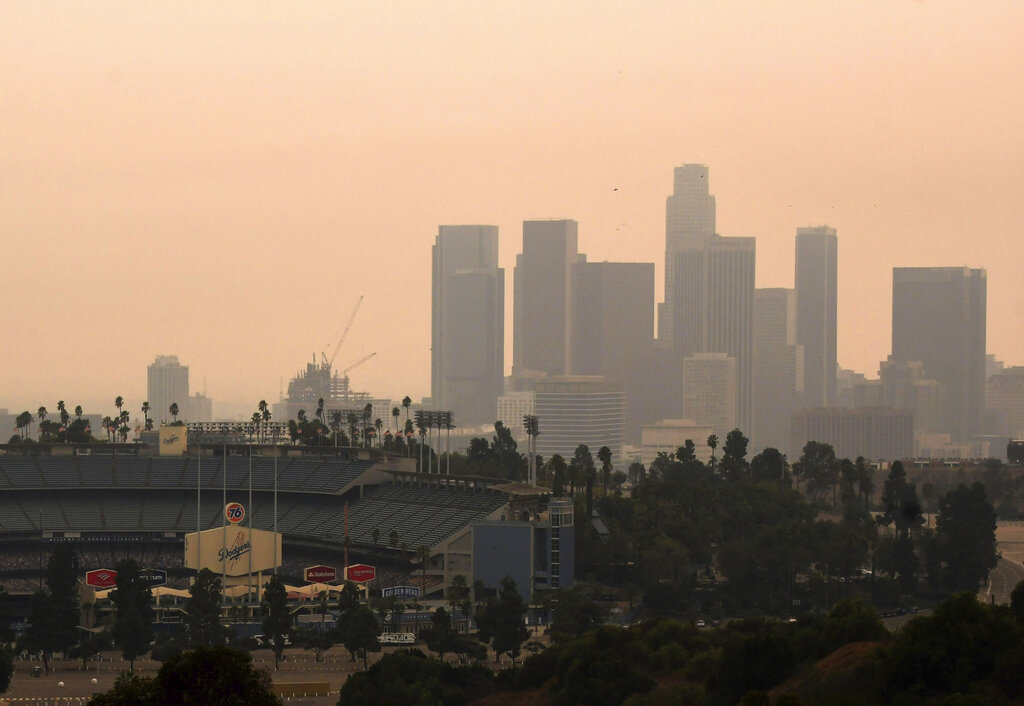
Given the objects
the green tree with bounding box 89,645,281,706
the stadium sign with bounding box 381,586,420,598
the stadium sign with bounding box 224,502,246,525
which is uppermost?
the stadium sign with bounding box 224,502,246,525

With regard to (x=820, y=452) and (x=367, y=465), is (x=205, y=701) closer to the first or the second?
(x=367, y=465)

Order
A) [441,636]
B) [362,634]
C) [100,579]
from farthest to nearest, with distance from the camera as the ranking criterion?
[100,579], [362,634], [441,636]

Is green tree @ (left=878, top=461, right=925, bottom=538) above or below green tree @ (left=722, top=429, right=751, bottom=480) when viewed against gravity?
below

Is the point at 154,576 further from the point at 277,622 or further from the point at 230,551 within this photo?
the point at 277,622

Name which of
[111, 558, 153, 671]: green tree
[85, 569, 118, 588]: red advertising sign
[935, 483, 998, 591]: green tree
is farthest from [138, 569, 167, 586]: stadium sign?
[935, 483, 998, 591]: green tree

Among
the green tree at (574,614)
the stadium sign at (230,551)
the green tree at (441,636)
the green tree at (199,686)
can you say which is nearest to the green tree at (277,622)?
the green tree at (441,636)

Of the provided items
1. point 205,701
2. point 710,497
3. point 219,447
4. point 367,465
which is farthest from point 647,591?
point 205,701

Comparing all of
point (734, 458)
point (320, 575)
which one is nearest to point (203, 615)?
point (320, 575)

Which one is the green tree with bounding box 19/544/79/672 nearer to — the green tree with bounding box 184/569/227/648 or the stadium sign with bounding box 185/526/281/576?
the green tree with bounding box 184/569/227/648
